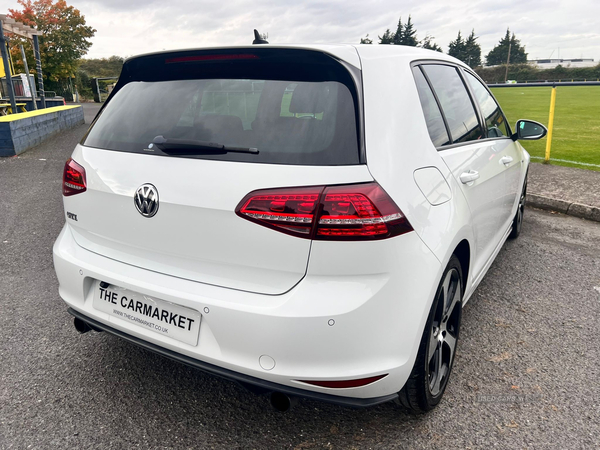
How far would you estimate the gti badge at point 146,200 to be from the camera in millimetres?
2051

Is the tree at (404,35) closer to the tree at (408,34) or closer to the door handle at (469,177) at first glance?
the tree at (408,34)

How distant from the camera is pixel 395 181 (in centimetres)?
191

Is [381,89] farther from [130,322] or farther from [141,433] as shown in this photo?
[141,433]

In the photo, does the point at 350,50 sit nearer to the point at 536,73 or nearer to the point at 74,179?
the point at 74,179

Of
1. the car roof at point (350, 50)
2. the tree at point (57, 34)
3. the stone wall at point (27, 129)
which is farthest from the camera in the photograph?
the tree at point (57, 34)

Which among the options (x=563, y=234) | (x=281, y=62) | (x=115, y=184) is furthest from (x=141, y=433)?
(x=563, y=234)

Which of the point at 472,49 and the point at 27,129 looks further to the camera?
the point at 472,49

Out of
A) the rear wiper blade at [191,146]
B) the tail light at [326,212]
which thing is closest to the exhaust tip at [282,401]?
the tail light at [326,212]

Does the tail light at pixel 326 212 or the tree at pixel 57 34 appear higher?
the tree at pixel 57 34

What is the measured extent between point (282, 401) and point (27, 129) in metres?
10.9

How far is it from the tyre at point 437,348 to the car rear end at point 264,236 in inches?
7.8

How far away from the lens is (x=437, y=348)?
2.44 m

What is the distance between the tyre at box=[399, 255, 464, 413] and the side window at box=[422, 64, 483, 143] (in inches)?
31.3

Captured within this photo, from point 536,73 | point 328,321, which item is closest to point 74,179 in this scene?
point 328,321
